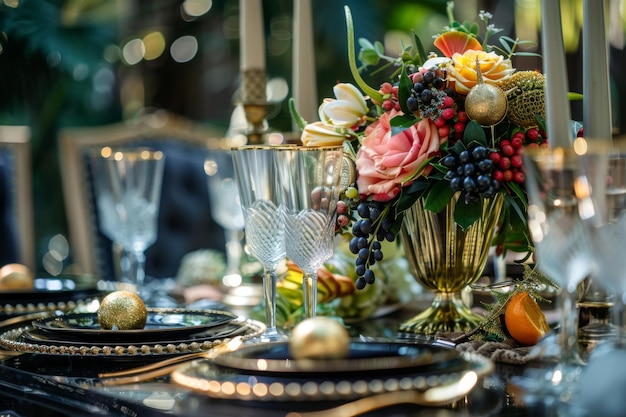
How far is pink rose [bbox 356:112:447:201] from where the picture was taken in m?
0.95

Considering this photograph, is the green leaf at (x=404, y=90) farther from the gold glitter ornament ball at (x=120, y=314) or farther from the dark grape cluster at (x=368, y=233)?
the gold glitter ornament ball at (x=120, y=314)

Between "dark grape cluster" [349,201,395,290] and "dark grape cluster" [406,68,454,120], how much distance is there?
11 cm

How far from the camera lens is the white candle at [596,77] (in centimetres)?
83

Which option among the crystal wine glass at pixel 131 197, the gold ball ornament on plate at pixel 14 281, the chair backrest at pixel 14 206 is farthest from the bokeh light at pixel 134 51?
the gold ball ornament on plate at pixel 14 281

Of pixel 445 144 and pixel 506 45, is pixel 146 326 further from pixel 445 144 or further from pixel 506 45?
pixel 506 45

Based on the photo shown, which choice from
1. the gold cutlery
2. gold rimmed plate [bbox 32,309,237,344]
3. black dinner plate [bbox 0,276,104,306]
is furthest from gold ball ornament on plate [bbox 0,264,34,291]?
the gold cutlery

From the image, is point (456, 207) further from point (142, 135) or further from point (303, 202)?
point (142, 135)

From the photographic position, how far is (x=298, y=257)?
3.09ft

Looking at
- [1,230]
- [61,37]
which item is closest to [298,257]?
[1,230]

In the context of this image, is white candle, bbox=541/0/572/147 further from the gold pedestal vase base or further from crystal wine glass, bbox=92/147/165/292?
crystal wine glass, bbox=92/147/165/292

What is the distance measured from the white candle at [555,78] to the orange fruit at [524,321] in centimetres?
20

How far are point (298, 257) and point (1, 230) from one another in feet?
4.19

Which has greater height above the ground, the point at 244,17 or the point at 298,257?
the point at 244,17

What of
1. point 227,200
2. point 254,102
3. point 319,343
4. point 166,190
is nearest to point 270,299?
point 319,343
